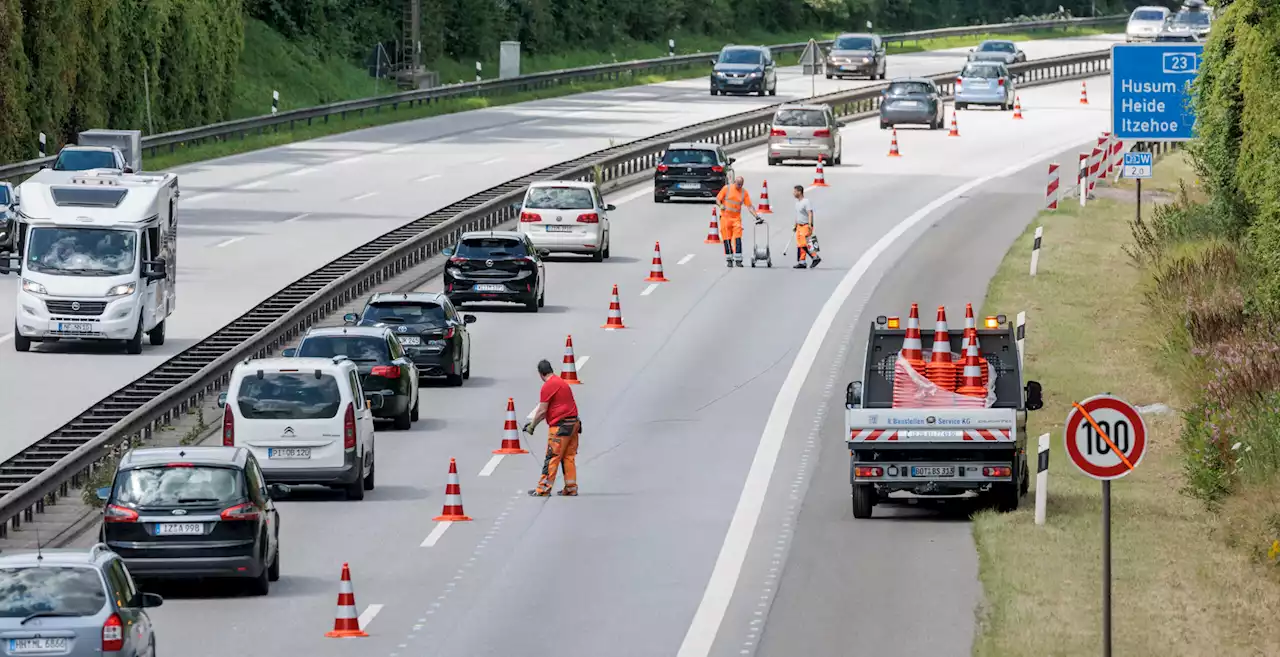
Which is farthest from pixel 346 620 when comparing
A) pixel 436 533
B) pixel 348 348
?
pixel 348 348

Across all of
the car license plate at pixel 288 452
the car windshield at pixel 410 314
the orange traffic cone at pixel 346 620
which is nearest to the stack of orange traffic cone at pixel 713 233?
the car windshield at pixel 410 314

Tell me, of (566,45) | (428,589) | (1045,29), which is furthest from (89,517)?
(1045,29)

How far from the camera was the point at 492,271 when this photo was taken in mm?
40312

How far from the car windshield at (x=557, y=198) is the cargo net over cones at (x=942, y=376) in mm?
21519

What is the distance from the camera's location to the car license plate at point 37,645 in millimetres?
16125

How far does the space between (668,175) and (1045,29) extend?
7509 cm

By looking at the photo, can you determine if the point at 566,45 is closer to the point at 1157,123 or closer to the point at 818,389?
the point at 1157,123

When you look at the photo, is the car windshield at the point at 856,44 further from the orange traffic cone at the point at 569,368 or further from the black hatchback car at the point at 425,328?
the black hatchback car at the point at 425,328

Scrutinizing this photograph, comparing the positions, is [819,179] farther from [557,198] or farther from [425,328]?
[425,328]

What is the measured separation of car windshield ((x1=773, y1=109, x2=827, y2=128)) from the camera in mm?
63875

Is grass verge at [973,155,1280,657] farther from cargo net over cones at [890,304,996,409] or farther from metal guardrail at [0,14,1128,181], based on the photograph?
metal guardrail at [0,14,1128,181]

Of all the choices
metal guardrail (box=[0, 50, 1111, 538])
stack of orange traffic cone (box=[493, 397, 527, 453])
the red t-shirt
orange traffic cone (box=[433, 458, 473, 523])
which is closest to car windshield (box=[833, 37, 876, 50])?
metal guardrail (box=[0, 50, 1111, 538])

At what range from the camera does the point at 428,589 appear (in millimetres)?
21891

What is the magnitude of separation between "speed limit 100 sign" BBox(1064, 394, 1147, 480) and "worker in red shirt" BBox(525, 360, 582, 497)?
8825 millimetres
